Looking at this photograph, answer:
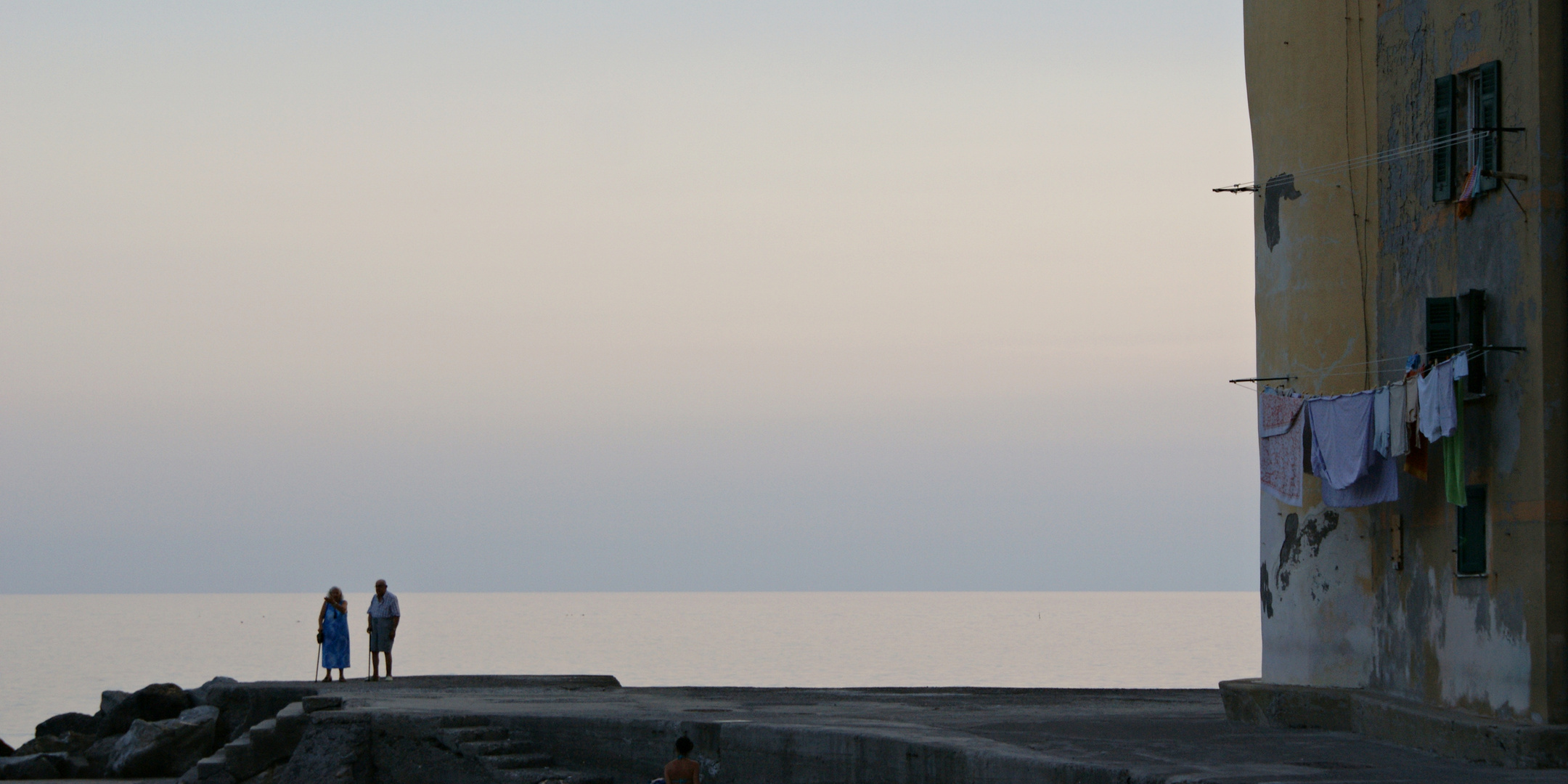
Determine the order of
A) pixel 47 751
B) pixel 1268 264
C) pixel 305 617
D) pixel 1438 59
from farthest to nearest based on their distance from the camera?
pixel 305 617, pixel 47 751, pixel 1268 264, pixel 1438 59

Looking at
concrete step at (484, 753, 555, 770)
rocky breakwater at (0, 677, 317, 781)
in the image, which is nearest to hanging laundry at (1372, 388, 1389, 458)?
concrete step at (484, 753, 555, 770)

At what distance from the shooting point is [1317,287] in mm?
20234

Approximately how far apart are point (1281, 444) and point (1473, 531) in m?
3.83

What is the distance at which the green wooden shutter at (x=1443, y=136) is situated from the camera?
1695cm

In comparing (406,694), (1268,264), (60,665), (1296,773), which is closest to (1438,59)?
(1268,264)

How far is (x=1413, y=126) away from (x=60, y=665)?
70.9 metres

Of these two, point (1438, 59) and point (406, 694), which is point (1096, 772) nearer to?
point (1438, 59)

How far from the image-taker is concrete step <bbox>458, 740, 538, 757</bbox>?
19844 mm

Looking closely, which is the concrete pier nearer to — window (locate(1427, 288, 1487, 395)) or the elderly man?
the elderly man

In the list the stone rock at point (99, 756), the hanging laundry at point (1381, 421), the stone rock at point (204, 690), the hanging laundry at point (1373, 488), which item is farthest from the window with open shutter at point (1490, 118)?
the stone rock at point (99, 756)

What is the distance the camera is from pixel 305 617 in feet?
642

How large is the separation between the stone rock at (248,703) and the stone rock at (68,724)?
19.1 feet

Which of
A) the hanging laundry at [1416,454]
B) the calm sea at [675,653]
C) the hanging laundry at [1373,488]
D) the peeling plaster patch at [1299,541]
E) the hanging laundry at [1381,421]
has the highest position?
the hanging laundry at [1381,421]

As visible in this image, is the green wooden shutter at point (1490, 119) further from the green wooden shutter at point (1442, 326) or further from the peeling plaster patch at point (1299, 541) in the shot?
the peeling plaster patch at point (1299, 541)
